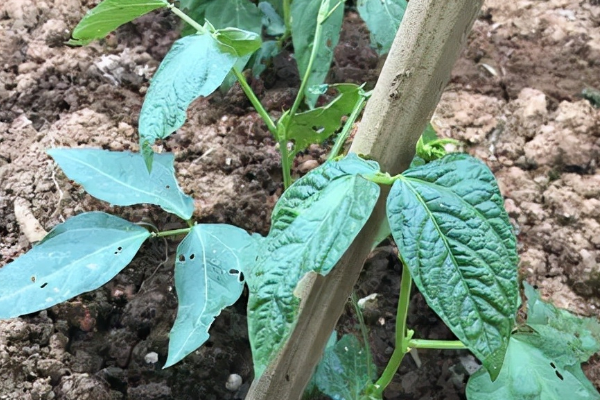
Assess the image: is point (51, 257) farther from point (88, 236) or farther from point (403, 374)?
point (403, 374)

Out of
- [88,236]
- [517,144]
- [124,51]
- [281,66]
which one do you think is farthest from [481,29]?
[88,236]

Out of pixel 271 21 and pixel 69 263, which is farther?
pixel 271 21

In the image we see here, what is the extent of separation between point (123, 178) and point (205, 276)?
0.76ft

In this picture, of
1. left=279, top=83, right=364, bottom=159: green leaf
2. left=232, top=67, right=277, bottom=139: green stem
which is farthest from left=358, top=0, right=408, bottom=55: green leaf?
left=232, top=67, right=277, bottom=139: green stem

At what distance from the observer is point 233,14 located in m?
1.30

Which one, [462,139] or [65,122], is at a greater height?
[462,139]

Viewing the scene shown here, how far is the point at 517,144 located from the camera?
1.32 metres

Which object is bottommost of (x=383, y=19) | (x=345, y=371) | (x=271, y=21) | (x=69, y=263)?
(x=345, y=371)

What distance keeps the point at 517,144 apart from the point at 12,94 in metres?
1.14

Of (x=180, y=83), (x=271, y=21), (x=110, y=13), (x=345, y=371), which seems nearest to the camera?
(x=180, y=83)

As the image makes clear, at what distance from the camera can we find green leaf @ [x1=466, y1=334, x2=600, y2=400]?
766 millimetres

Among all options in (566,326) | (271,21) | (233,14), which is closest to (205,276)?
(566,326)

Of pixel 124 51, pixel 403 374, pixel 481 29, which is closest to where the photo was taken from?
pixel 403 374

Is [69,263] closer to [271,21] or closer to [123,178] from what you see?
[123,178]
